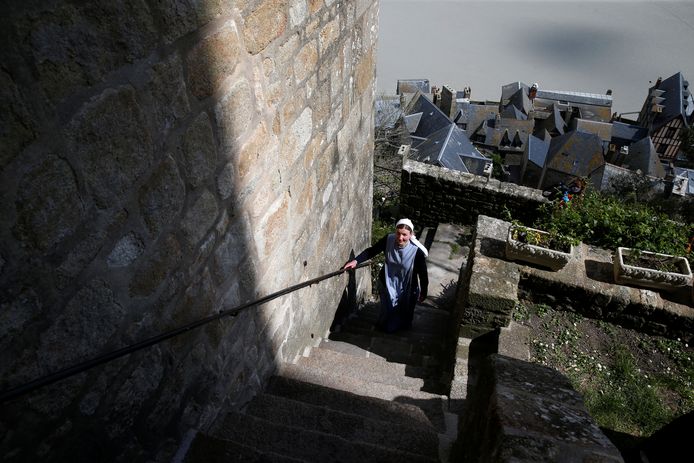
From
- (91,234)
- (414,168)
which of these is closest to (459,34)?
(414,168)

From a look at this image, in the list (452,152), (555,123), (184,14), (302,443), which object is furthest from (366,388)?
(555,123)

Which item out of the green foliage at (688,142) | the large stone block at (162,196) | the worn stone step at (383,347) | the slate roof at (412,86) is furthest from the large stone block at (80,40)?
the green foliage at (688,142)

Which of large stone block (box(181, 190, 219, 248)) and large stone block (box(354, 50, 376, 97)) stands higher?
large stone block (box(181, 190, 219, 248))

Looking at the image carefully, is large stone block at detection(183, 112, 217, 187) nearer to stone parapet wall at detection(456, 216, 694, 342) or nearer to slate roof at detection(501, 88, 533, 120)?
stone parapet wall at detection(456, 216, 694, 342)

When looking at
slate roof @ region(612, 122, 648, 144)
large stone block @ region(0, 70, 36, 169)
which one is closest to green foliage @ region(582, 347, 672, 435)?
large stone block @ region(0, 70, 36, 169)

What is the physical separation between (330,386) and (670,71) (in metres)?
52.6

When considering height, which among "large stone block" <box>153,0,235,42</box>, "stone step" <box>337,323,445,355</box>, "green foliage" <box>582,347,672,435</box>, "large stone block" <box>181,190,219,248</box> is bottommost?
"stone step" <box>337,323,445,355</box>

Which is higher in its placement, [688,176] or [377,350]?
[377,350]

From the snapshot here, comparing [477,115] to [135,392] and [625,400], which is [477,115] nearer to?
[625,400]

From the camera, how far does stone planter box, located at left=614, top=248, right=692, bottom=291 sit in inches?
159

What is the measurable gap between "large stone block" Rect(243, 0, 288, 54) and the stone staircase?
68.4 inches

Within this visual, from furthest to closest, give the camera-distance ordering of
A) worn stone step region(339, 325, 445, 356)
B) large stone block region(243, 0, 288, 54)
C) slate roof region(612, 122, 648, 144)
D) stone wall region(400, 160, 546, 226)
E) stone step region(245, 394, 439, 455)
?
slate roof region(612, 122, 648, 144)
stone wall region(400, 160, 546, 226)
worn stone step region(339, 325, 445, 356)
stone step region(245, 394, 439, 455)
large stone block region(243, 0, 288, 54)

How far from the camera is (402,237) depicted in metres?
3.97

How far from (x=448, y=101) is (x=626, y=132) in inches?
640
